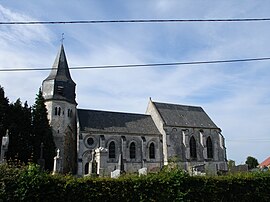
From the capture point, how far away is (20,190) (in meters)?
8.43

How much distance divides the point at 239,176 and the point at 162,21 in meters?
7.05

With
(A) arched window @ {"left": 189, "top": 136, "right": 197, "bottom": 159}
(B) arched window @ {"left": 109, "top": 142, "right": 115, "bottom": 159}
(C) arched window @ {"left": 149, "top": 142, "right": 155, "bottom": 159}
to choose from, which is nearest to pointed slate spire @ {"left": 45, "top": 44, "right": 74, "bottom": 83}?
(B) arched window @ {"left": 109, "top": 142, "right": 115, "bottom": 159}

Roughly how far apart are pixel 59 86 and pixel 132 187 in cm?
2615

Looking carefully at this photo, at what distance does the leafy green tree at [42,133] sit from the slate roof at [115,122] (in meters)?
4.18

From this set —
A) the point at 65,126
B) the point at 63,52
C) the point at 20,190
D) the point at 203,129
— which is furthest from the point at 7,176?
the point at 203,129

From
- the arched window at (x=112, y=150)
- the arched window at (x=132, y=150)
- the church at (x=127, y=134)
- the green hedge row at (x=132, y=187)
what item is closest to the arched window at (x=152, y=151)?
the church at (x=127, y=134)

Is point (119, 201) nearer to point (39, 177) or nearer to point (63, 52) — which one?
point (39, 177)

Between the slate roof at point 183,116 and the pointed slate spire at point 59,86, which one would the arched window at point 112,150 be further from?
the slate roof at point 183,116

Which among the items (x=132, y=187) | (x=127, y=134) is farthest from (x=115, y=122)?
(x=132, y=187)

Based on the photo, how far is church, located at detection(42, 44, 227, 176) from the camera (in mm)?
32750

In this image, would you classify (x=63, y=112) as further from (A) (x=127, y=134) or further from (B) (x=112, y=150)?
(A) (x=127, y=134)

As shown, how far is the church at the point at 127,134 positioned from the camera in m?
32.8

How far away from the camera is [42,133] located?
30.5 metres

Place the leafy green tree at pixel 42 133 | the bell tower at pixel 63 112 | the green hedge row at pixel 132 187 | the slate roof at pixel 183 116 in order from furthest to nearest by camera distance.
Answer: the slate roof at pixel 183 116, the bell tower at pixel 63 112, the leafy green tree at pixel 42 133, the green hedge row at pixel 132 187
